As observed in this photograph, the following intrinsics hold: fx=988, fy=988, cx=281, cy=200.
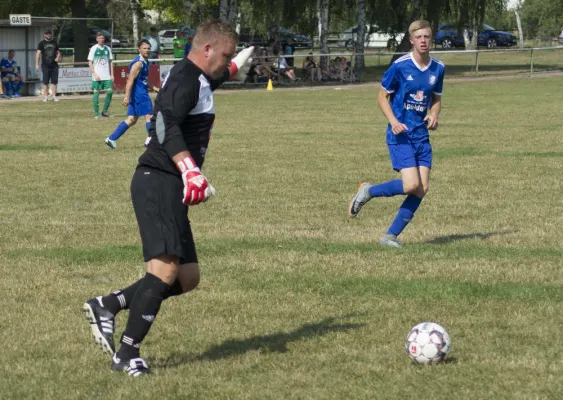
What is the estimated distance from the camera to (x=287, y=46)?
45.2 m

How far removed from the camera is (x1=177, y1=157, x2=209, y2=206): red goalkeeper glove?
16.4 ft

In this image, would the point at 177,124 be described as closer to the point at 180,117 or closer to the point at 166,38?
the point at 180,117

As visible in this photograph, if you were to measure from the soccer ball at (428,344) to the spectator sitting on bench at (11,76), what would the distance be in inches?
1136

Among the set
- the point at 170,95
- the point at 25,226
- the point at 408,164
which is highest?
the point at 170,95

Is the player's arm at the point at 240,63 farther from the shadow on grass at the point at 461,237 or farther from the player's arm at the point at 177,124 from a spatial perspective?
the shadow on grass at the point at 461,237

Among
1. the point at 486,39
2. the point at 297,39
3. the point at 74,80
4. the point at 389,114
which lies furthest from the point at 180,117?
the point at 486,39

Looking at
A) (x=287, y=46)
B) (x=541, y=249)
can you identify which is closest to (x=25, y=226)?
(x=541, y=249)

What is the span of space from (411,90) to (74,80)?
26888 millimetres

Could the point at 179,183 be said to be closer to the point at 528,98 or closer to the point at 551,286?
the point at 551,286

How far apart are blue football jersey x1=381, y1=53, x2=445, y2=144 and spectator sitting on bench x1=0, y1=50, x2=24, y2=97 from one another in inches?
1008

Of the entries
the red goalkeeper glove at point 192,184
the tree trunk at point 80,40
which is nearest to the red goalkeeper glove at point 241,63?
the red goalkeeper glove at point 192,184

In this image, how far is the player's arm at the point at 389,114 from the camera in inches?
342

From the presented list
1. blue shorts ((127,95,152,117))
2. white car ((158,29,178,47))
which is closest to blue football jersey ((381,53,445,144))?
blue shorts ((127,95,152,117))

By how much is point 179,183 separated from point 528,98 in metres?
25.8
